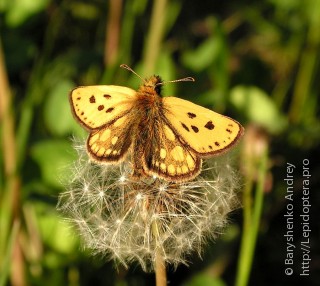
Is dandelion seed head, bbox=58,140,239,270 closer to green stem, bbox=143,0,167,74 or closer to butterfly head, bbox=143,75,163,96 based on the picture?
butterfly head, bbox=143,75,163,96

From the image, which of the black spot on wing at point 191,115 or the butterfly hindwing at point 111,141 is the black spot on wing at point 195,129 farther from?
the butterfly hindwing at point 111,141

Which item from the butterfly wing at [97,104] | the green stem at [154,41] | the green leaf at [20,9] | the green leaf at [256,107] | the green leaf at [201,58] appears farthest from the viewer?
the green leaf at [201,58]

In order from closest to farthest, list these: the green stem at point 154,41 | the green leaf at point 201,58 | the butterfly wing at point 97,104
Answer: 1. the butterfly wing at point 97,104
2. the green stem at point 154,41
3. the green leaf at point 201,58

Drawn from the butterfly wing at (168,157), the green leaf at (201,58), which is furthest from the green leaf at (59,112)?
the butterfly wing at (168,157)

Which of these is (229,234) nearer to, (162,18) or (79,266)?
(79,266)

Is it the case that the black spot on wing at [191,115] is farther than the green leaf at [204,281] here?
No

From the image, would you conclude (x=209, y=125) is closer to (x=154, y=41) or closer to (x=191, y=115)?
(x=191, y=115)

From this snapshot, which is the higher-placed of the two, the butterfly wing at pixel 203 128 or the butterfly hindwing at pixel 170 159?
the butterfly wing at pixel 203 128
